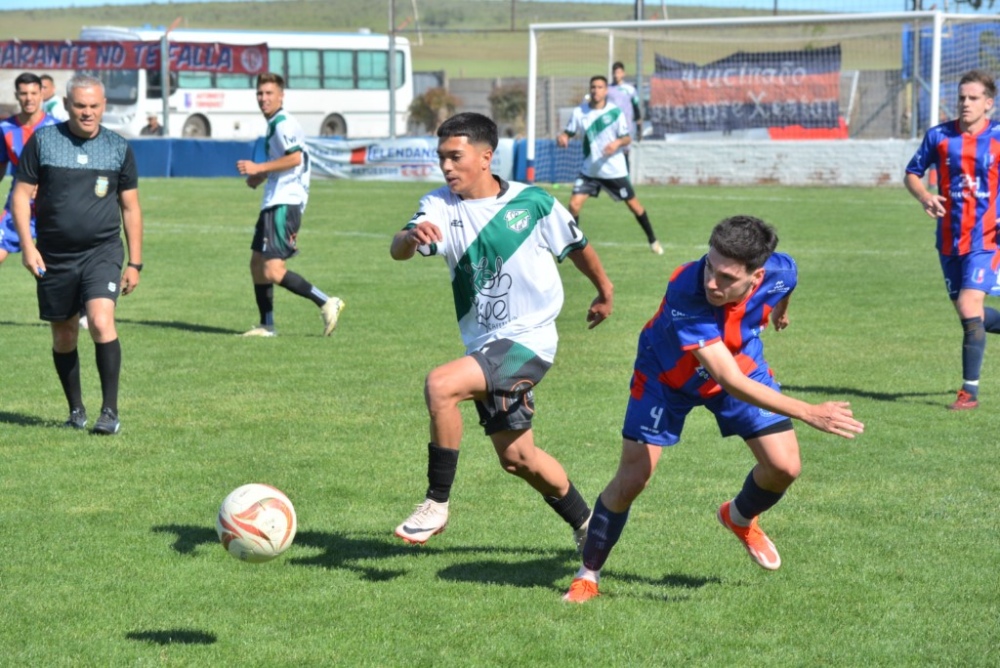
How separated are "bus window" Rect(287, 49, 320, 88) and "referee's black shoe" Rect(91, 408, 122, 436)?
36.1 m

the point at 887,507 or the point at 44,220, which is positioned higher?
the point at 44,220

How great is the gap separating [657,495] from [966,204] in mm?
3614

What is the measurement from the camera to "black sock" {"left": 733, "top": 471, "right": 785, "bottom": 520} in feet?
17.2

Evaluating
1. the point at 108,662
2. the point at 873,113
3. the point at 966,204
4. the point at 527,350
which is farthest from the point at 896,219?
the point at 108,662

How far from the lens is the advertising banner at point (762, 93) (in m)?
29.3

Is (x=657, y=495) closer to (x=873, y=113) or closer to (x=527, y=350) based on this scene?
(x=527, y=350)

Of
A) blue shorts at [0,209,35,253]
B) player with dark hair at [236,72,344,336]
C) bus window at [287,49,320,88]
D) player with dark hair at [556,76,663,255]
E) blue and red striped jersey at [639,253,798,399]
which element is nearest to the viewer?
blue and red striped jersey at [639,253,798,399]

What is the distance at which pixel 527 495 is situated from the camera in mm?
6715

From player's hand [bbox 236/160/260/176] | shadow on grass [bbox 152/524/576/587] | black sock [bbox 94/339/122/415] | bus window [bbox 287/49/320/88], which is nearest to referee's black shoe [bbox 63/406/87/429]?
black sock [bbox 94/339/122/415]

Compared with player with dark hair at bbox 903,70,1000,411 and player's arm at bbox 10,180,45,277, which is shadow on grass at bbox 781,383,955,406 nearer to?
player with dark hair at bbox 903,70,1000,411

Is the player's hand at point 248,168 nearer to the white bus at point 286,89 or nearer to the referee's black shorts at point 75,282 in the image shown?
the referee's black shorts at point 75,282

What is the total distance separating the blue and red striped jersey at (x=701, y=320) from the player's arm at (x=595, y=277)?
1.99 ft

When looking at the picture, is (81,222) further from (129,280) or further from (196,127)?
(196,127)

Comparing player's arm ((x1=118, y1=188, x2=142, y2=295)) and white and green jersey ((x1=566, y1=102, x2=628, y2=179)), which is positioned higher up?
white and green jersey ((x1=566, y1=102, x2=628, y2=179))
